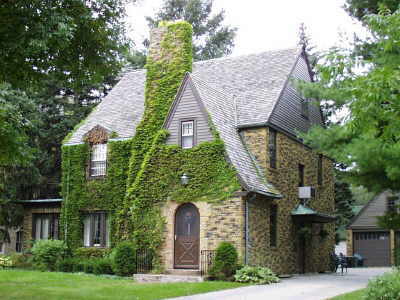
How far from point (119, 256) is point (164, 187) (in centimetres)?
299

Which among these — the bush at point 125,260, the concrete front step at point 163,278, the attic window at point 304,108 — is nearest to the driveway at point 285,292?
the concrete front step at point 163,278

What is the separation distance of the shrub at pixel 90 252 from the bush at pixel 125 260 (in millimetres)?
2772

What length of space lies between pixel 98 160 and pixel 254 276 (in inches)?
391

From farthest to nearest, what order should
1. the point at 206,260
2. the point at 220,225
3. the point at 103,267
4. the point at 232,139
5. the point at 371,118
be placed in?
1. the point at 103,267
2. the point at 232,139
3. the point at 220,225
4. the point at 206,260
5. the point at 371,118

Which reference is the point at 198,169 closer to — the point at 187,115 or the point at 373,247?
→ the point at 187,115

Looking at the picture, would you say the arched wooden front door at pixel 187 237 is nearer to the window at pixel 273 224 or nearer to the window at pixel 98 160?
the window at pixel 273 224

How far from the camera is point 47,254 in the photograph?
24.6m

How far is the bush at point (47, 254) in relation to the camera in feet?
80.1

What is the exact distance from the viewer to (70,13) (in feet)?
41.9

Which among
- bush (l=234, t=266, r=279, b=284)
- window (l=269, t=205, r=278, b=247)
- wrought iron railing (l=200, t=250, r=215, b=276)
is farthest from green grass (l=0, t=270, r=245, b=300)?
window (l=269, t=205, r=278, b=247)

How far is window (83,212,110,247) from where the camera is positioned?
82.1ft

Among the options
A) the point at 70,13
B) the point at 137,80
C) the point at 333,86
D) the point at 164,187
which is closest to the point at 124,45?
the point at 70,13

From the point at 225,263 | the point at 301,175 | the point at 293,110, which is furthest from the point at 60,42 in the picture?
the point at 301,175

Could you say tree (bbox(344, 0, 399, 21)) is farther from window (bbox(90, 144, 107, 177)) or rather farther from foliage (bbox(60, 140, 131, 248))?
window (bbox(90, 144, 107, 177))
